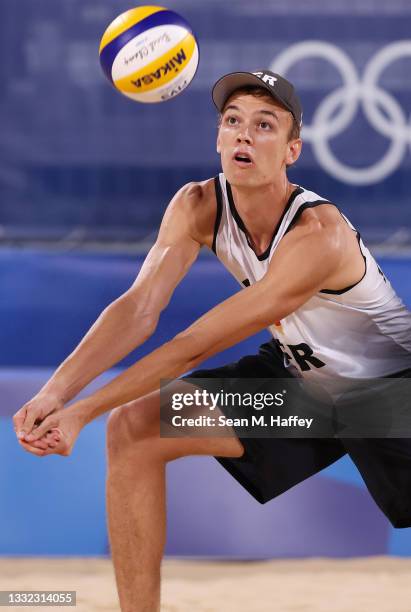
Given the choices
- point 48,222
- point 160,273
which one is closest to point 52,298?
point 48,222

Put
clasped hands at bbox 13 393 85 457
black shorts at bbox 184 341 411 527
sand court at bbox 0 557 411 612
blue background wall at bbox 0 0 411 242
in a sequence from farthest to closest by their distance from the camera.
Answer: blue background wall at bbox 0 0 411 242 < sand court at bbox 0 557 411 612 < black shorts at bbox 184 341 411 527 < clasped hands at bbox 13 393 85 457

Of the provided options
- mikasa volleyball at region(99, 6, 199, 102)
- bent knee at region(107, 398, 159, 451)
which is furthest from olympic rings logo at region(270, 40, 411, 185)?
bent knee at region(107, 398, 159, 451)

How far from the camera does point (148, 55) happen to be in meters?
3.53

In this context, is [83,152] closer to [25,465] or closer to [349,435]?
[25,465]

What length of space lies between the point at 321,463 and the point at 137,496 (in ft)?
1.98

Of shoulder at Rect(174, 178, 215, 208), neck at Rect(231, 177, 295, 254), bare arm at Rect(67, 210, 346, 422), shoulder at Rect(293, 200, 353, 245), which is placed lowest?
bare arm at Rect(67, 210, 346, 422)

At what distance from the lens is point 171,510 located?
4789 mm

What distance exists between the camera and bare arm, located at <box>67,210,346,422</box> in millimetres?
2879

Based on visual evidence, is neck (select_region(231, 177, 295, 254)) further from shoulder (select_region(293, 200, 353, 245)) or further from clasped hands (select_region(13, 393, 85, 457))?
clasped hands (select_region(13, 393, 85, 457))

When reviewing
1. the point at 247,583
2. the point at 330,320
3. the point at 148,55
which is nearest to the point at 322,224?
the point at 330,320

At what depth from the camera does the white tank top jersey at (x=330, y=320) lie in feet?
10.8

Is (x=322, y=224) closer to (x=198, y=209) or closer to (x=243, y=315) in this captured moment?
(x=243, y=315)

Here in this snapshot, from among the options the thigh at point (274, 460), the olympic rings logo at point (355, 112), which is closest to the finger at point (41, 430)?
the thigh at point (274, 460)

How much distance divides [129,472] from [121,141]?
2.19m
